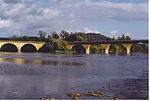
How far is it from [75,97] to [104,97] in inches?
83.7

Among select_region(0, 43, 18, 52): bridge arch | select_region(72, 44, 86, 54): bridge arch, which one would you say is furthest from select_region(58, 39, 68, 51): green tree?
select_region(0, 43, 18, 52): bridge arch

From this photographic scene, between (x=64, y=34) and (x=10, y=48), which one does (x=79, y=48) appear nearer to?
(x=64, y=34)

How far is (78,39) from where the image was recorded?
174 meters

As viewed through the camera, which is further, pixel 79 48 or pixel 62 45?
pixel 79 48

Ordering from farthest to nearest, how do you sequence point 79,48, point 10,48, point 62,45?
1. point 10,48
2. point 79,48
3. point 62,45

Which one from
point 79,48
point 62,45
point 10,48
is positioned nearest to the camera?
point 62,45

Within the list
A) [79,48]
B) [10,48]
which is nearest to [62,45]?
[79,48]

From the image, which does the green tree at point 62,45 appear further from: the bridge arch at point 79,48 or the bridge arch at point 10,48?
the bridge arch at point 10,48

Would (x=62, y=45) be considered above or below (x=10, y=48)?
above

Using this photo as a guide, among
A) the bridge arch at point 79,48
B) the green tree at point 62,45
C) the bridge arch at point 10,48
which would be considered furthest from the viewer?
the bridge arch at point 10,48

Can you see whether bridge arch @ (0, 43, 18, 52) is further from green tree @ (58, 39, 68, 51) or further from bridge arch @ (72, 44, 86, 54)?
bridge arch @ (72, 44, 86, 54)

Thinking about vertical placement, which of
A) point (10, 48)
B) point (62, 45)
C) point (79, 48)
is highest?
point (62, 45)

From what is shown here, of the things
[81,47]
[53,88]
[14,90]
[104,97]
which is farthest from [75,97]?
[81,47]

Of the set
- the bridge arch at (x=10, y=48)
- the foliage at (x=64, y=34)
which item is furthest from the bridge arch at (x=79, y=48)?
the bridge arch at (x=10, y=48)
